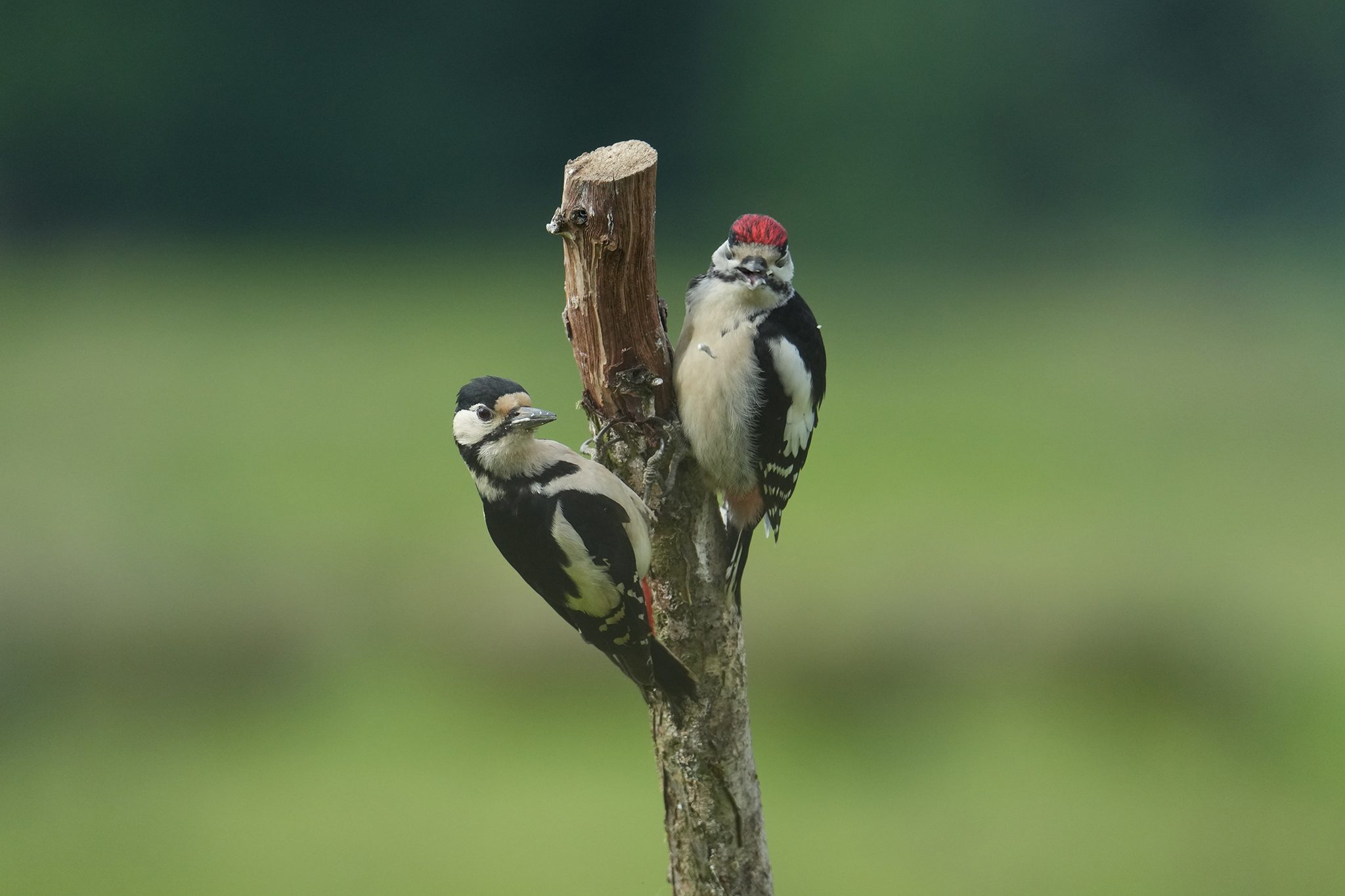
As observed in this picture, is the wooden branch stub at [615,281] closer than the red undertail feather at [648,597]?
Yes

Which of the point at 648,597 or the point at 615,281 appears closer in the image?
the point at 615,281

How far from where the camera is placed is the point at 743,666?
92.0 inches

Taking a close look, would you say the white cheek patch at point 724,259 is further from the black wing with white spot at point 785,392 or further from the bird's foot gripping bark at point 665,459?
the bird's foot gripping bark at point 665,459

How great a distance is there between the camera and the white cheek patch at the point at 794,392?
2.36 meters

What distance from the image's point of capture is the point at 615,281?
2.11 m

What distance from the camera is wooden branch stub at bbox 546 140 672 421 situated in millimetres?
2041

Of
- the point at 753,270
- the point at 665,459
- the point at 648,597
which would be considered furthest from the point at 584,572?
the point at 753,270

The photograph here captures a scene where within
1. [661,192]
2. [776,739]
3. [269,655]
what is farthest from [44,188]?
[776,739]

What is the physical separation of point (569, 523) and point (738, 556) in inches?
13.8

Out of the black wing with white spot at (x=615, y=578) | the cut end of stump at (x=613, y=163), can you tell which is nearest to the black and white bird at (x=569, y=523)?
the black wing with white spot at (x=615, y=578)

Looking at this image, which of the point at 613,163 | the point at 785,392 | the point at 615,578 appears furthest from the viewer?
the point at 785,392

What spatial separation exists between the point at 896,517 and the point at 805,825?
166cm

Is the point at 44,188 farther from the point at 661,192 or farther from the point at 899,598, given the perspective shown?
the point at 899,598

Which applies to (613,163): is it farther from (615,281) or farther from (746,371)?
(746,371)
